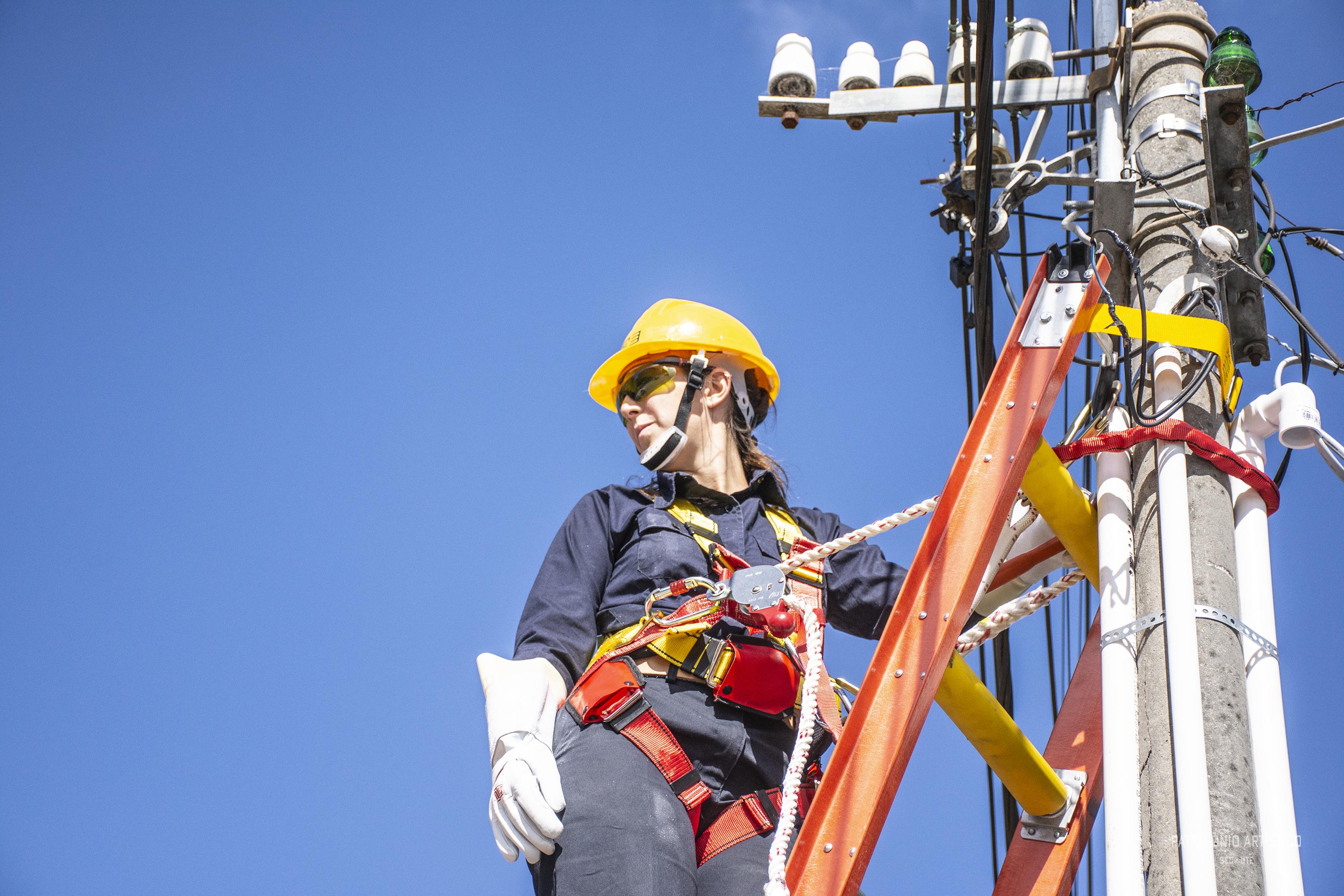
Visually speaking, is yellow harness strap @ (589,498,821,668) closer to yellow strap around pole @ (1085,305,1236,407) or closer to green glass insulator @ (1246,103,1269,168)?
yellow strap around pole @ (1085,305,1236,407)

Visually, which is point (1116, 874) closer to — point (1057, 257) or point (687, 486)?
point (1057, 257)

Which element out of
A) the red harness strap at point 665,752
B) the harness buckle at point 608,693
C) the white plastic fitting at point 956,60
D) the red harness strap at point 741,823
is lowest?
the red harness strap at point 741,823

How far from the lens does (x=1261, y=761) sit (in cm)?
240

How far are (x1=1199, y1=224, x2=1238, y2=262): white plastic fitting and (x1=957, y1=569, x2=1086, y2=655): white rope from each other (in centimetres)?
86

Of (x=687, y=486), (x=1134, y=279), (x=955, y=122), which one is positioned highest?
(x=955, y=122)

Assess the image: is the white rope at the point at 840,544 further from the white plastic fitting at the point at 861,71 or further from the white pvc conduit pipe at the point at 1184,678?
the white plastic fitting at the point at 861,71

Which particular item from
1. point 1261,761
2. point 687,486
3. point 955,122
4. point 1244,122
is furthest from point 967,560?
point 955,122

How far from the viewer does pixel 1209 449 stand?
107 inches

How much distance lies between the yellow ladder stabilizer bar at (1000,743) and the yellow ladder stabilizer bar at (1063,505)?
0.41m

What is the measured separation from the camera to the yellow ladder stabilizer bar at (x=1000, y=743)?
2855 millimetres

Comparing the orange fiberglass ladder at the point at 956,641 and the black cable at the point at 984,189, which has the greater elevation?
the black cable at the point at 984,189

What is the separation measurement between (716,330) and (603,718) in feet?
5.22

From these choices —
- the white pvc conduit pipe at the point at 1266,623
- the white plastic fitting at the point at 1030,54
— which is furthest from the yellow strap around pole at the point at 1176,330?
the white plastic fitting at the point at 1030,54

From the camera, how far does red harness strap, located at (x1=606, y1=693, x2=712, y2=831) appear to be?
3.05m
